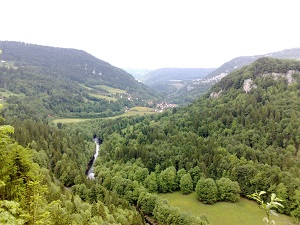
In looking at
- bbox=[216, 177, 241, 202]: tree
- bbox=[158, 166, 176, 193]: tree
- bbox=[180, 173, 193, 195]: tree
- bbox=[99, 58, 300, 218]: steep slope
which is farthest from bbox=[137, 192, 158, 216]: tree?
bbox=[216, 177, 241, 202]: tree

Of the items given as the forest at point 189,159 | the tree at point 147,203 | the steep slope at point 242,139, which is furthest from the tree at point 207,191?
the tree at point 147,203

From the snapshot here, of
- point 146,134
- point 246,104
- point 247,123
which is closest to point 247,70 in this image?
point 246,104

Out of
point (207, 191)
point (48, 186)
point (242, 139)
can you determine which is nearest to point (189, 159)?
point (207, 191)

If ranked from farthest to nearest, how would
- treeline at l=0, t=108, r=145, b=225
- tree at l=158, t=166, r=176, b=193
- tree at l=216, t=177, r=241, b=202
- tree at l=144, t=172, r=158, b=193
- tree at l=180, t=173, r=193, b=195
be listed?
1. tree at l=158, t=166, r=176, b=193
2. tree at l=144, t=172, r=158, b=193
3. tree at l=180, t=173, r=193, b=195
4. tree at l=216, t=177, r=241, b=202
5. treeline at l=0, t=108, r=145, b=225

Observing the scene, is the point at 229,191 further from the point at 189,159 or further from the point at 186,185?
the point at 189,159

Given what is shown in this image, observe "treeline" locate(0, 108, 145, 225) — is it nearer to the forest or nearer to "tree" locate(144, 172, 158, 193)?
the forest

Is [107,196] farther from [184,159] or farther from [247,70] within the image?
[247,70]

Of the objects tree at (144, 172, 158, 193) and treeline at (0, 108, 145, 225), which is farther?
tree at (144, 172, 158, 193)
